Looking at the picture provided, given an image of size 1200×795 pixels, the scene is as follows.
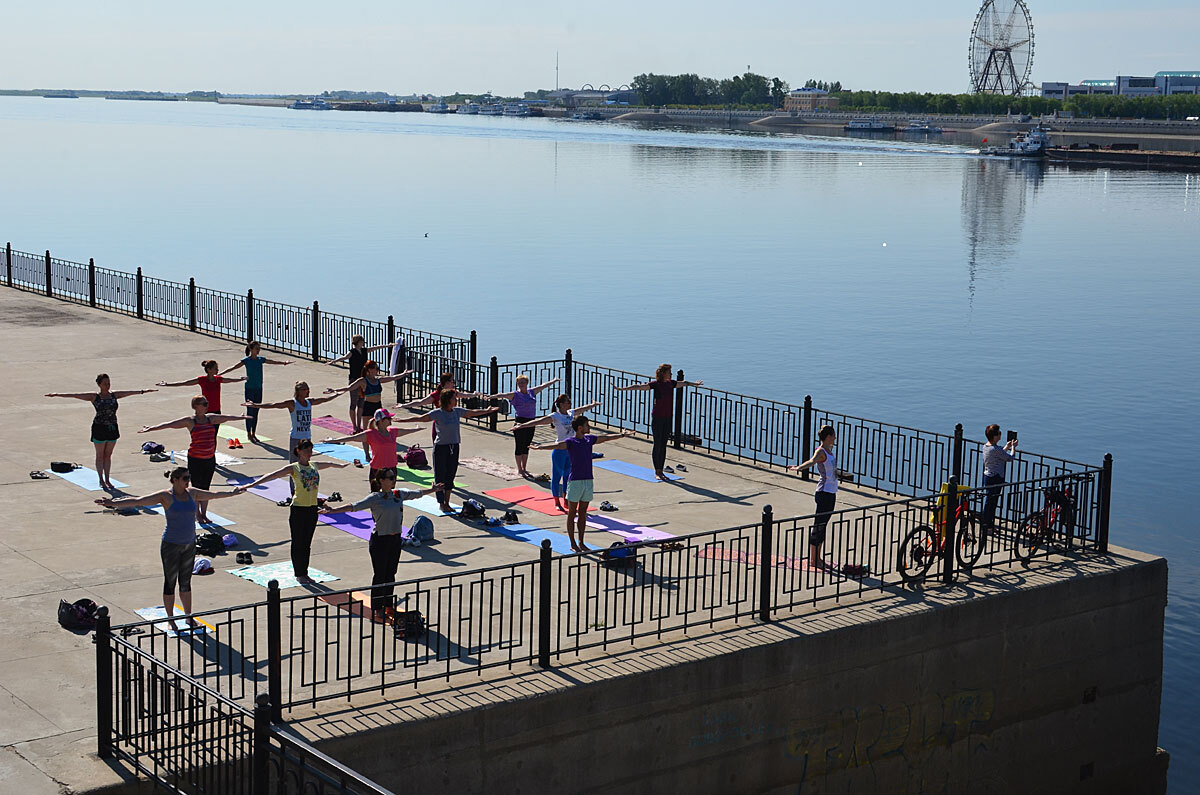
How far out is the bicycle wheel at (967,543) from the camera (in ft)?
54.4

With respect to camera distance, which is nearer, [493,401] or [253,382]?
[253,382]

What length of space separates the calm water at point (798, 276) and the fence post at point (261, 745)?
15.9 m

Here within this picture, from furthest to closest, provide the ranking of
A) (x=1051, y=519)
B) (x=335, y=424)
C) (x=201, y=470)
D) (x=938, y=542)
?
(x=335, y=424)
(x=201, y=470)
(x=1051, y=519)
(x=938, y=542)

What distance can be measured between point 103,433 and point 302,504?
555 cm

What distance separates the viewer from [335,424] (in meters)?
25.7

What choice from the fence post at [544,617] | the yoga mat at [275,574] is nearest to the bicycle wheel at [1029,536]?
the fence post at [544,617]

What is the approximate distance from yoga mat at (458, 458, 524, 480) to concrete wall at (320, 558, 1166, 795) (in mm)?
8150

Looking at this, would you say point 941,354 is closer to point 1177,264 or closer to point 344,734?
point 1177,264

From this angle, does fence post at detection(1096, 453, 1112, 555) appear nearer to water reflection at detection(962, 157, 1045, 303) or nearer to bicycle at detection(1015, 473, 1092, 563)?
bicycle at detection(1015, 473, 1092, 563)

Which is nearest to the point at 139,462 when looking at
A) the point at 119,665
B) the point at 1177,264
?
the point at 119,665

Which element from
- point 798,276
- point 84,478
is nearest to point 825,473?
point 84,478

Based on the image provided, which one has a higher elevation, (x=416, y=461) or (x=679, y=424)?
(x=679, y=424)

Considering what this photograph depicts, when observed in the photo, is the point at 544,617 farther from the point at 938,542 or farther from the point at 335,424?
the point at 335,424

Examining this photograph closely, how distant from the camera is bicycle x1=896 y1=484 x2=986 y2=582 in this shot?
1616 cm
